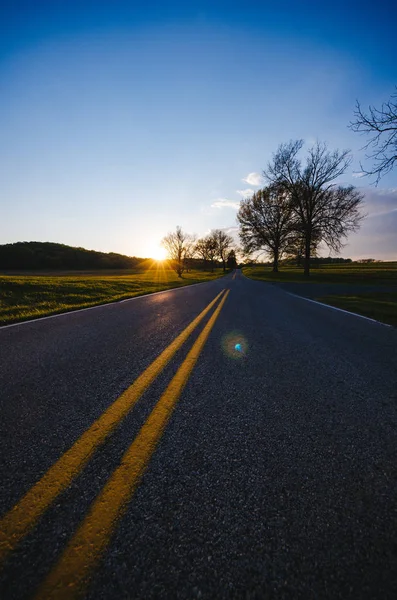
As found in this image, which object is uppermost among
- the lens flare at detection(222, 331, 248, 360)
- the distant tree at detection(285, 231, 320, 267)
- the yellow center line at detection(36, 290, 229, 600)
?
the distant tree at detection(285, 231, 320, 267)

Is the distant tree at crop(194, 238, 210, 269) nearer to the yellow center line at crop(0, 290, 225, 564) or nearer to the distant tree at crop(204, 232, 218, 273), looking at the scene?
the distant tree at crop(204, 232, 218, 273)

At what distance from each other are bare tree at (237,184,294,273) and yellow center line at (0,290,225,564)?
33517 millimetres

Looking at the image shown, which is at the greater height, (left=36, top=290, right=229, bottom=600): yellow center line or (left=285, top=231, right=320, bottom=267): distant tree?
(left=285, top=231, right=320, bottom=267): distant tree

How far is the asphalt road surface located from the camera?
0.95 m

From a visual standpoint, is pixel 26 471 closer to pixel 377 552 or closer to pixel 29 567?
pixel 29 567

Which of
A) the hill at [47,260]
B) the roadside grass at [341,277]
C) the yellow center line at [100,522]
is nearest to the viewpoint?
the yellow center line at [100,522]

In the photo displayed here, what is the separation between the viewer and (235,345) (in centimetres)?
405

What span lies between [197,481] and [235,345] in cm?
275

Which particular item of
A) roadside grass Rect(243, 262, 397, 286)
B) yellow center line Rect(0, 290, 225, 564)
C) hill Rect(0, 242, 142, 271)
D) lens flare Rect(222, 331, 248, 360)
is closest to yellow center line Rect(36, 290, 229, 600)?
yellow center line Rect(0, 290, 225, 564)

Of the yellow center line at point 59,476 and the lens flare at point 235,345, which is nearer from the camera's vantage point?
the yellow center line at point 59,476

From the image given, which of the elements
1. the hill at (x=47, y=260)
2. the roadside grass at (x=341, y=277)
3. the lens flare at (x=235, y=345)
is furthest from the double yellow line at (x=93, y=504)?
the hill at (x=47, y=260)

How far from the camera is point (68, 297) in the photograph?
34.4 feet

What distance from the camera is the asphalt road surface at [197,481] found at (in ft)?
3.13

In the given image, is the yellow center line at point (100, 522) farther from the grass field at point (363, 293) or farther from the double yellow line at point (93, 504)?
the grass field at point (363, 293)
